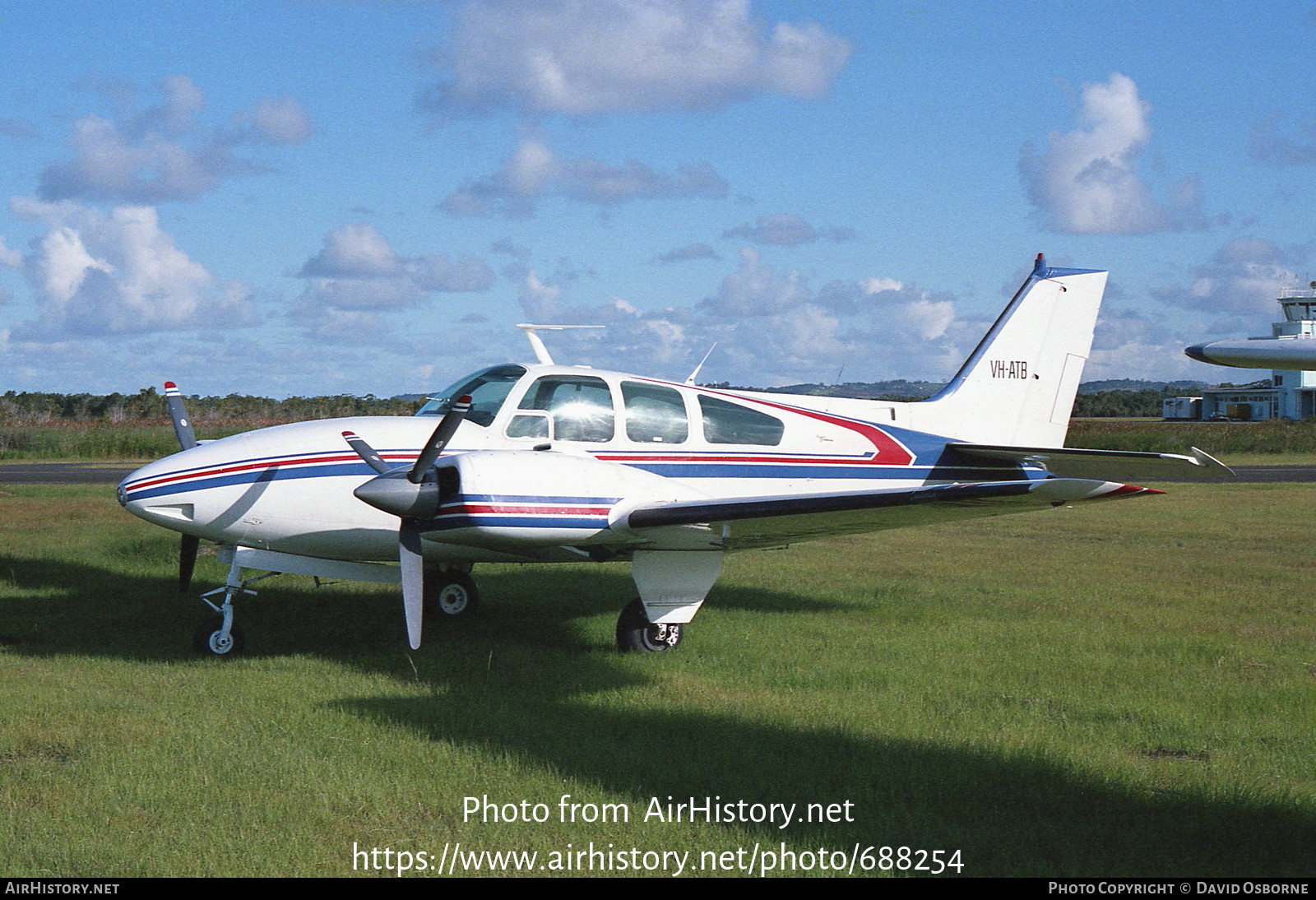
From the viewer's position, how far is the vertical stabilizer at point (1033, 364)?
467 inches

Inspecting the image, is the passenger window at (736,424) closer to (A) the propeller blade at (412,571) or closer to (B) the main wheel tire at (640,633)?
(B) the main wheel tire at (640,633)

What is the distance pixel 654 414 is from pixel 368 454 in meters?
2.58

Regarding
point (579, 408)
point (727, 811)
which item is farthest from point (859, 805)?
point (579, 408)

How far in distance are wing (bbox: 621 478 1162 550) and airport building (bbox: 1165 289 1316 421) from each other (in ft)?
149

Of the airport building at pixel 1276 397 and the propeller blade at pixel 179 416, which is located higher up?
the airport building at pixel 1276 397

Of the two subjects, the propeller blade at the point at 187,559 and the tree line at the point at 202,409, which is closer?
the propeller blade at the point at 187,559

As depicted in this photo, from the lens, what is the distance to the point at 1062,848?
488 cm

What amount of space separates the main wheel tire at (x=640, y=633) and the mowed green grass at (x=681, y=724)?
0.60ft

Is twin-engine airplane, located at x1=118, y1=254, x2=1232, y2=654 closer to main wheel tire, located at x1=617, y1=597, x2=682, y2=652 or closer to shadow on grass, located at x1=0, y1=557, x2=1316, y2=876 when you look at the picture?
main wheel tire, located at x1=617, y1=597, x2=682, y2=652

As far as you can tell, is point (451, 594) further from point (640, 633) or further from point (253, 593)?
point (640, 633)

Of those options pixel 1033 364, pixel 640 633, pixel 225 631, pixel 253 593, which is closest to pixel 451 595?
pixel 253 593

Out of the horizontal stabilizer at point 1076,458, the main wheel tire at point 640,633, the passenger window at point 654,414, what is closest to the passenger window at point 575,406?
the passenger window at point 654,414
